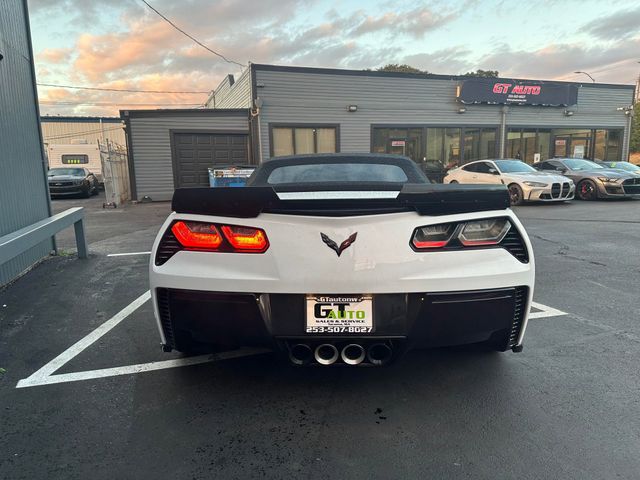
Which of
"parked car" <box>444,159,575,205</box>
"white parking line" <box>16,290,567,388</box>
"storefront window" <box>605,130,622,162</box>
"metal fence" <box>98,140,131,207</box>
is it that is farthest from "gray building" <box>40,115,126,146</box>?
"white parking line" <box>16,290,567,388</box>

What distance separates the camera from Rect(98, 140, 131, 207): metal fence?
1462cm

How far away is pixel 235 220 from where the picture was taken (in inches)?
86.2

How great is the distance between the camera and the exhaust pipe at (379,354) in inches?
85.9

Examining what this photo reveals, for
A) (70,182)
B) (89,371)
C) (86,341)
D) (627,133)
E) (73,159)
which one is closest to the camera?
(89,371)

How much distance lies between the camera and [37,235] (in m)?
4.85

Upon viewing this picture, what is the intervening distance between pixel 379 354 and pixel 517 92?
20008 mm

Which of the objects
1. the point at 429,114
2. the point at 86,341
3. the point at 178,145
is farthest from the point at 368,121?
the point at 86,341

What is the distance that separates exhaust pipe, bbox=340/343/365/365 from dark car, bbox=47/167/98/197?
67.6ft

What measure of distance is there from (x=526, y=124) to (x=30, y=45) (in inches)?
758

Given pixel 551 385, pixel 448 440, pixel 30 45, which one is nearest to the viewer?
pixel 448 440

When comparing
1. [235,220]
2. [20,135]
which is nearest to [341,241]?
[235,220]

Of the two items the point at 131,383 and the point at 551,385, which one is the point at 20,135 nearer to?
the point at 131,383

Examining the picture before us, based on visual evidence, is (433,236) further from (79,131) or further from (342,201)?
(79,131)

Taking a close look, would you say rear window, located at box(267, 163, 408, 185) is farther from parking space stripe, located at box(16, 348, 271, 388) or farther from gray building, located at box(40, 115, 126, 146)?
gray building, located at box(40, 115, 126, 146)
